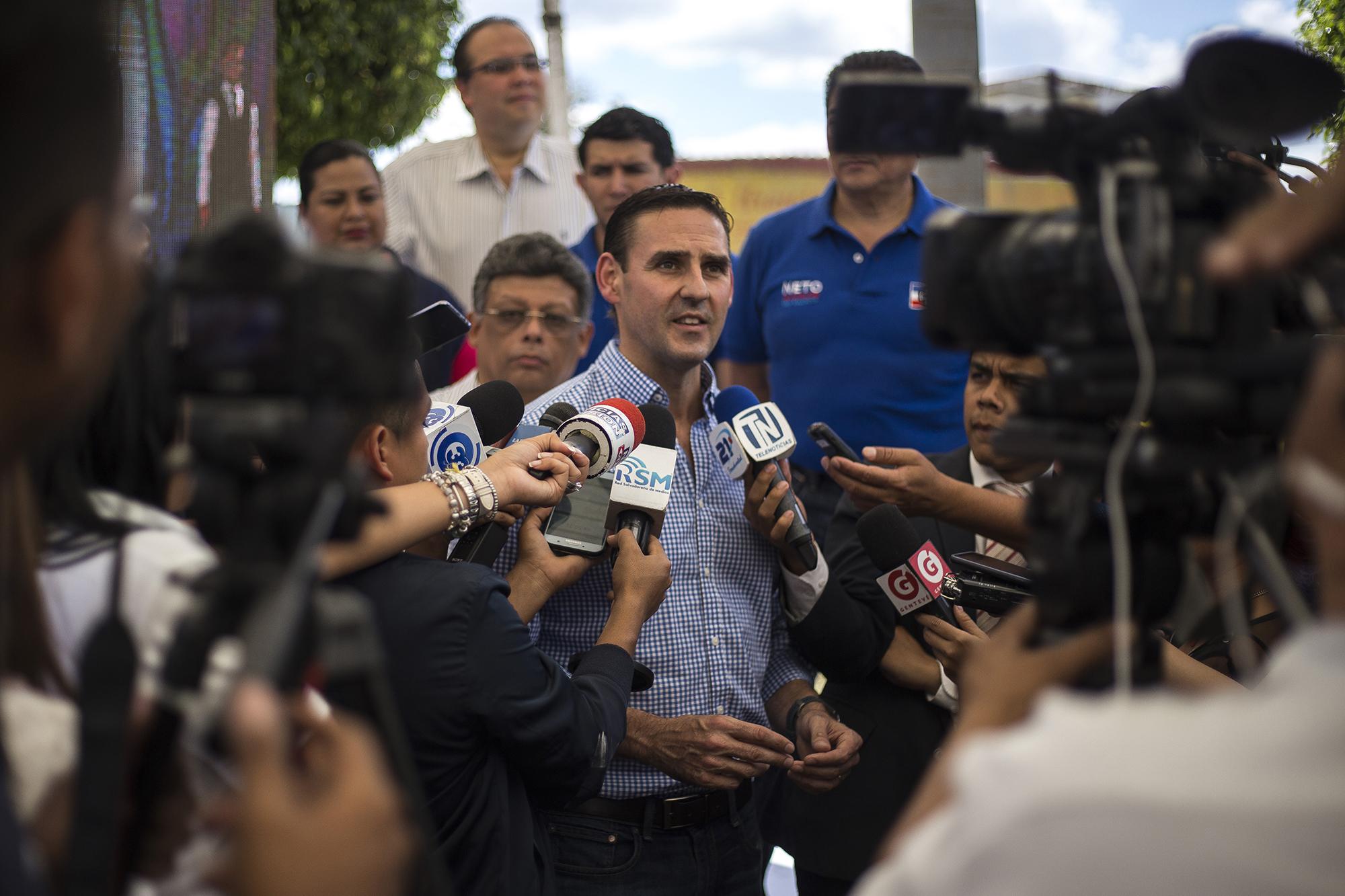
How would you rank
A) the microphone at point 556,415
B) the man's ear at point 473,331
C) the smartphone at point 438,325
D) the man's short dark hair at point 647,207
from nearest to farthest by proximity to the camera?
1. the microphone at point 556,415
2. the smartphone at point 438,325
3. the man's short dark hair at point 647,207
4. the man's ear at point 473,331

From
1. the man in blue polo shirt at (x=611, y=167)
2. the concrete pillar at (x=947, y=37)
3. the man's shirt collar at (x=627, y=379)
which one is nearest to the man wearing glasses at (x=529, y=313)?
the man in blue polo shirt at (x=611, y=167)

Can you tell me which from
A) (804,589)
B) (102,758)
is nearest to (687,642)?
(804,589)

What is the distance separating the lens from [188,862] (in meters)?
1.28

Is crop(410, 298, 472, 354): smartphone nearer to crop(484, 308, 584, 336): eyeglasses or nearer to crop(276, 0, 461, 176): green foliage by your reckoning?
crop(484, 308, 584, 336): eyeglasses

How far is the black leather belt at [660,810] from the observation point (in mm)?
3047

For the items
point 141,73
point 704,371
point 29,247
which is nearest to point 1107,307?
point 29,247

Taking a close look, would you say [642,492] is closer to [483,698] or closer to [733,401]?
[733,401]

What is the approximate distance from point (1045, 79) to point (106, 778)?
1.38 meters

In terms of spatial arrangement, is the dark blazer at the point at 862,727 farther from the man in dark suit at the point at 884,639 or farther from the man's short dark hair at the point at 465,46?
the man's short dark hair at the point at 465,46

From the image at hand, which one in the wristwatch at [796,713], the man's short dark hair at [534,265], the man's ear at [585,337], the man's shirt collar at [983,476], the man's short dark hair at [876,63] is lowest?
the wristwatch at [796,713]

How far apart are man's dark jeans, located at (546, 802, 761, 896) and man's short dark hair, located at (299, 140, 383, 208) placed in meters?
2.97

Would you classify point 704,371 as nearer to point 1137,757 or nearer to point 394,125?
point 1137,757

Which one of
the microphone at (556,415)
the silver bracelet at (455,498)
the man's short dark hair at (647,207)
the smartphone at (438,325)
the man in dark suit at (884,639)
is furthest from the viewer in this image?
the man's short dark hair at (647,207)

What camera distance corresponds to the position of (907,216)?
463 centimetres
